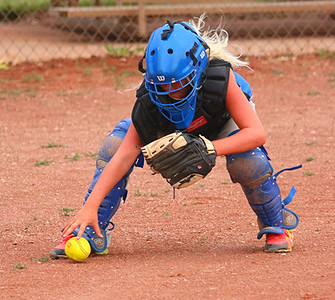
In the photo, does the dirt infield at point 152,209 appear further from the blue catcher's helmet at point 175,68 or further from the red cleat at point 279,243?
the blue catcher's helmet at point 175,68

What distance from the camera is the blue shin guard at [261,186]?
11.3 feet

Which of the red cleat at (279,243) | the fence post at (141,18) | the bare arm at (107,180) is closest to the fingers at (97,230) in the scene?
the bare arm at (107,180)

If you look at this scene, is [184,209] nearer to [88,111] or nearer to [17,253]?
[17,253]

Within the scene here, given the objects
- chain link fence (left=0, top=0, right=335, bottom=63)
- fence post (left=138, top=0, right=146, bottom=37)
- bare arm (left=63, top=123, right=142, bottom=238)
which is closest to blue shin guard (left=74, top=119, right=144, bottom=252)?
bare arm (left=63, top=123, right=142, bottom=238)

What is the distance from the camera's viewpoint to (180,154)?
10.6 ft

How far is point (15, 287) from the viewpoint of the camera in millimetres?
3145

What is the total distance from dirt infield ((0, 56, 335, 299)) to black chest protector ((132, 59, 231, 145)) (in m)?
0.67

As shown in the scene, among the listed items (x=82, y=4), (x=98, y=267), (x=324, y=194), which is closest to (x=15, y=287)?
(x=98, y=267)

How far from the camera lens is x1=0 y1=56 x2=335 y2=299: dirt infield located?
3133 mm

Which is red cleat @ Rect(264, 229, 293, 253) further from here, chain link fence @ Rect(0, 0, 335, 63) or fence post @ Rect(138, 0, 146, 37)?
fence post @ Rect(138, 0, 146, 37)

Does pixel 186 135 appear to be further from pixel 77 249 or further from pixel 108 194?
pixel 77 249

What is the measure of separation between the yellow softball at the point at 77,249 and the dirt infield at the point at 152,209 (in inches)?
A: 2.1

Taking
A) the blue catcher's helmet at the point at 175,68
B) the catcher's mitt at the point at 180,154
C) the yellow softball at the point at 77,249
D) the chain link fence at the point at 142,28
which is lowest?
the chain link fence at the point at 142,28

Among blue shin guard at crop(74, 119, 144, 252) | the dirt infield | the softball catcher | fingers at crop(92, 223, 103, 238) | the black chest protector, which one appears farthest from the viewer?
blue shin guard at crop(74, 119, 144, 252)
